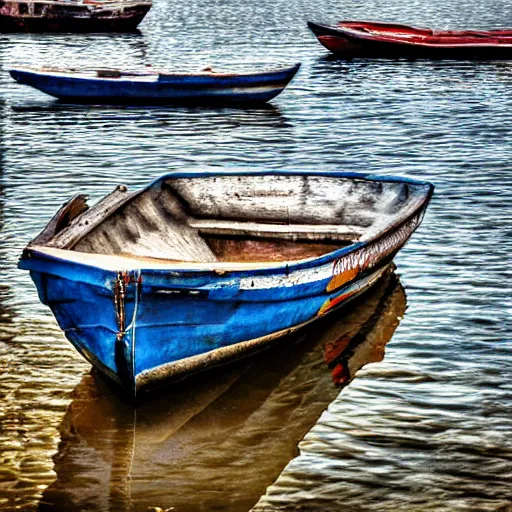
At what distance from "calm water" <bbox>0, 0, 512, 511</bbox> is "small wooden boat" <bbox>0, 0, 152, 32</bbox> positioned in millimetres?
21458

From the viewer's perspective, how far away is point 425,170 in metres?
18.2

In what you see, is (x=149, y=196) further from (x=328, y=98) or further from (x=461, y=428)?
(x=328, y=98)

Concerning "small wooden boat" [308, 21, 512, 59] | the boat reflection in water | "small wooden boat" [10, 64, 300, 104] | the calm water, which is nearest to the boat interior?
the calm water

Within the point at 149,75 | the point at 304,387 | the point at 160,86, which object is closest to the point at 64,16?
the point at 149,75

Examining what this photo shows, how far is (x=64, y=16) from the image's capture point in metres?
42.1

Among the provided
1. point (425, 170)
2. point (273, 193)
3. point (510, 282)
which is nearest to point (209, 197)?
point (273, 193)

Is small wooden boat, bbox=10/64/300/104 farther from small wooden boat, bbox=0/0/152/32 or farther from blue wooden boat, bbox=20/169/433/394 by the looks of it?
small wooden boat, bbox=0/0/152/32

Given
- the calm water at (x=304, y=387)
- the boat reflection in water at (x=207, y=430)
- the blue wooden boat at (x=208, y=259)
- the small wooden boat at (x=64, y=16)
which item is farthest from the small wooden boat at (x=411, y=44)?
the boat reflection in water at (x=207, y=430)

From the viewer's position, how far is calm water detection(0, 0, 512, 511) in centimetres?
800

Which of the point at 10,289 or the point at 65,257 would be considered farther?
the point at 10,289

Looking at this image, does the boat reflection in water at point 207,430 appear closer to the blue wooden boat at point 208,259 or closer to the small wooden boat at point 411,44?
the blue wooden boat at point 208,259

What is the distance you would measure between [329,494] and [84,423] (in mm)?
2191

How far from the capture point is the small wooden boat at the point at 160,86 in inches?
965

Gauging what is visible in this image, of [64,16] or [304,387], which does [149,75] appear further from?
[64,16]
